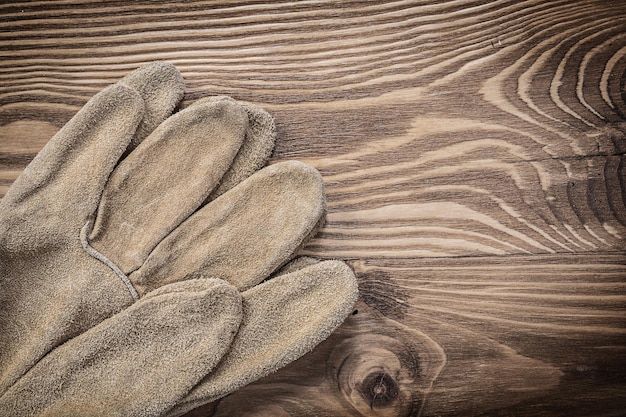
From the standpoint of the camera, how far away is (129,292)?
0.73m

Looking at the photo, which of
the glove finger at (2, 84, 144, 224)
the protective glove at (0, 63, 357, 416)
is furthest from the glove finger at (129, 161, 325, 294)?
the glove finger at (2, 84, 144, 224)

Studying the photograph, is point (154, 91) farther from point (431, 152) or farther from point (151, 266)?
point (431, 152)

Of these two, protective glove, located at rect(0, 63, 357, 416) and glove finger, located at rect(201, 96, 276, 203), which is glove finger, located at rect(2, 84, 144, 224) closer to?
protective glove, located at rect(0, 63, 357, 416)

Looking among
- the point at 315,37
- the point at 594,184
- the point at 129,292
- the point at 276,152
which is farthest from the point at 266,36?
the point at 594,184

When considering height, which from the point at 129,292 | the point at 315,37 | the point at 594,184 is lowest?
the point at 129,292

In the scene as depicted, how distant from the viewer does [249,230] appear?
2.45 feet

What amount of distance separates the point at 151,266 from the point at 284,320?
20 centimetres

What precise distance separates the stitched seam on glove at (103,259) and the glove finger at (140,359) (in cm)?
3

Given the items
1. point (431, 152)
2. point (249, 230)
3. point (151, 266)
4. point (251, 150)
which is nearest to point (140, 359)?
point (151, 266)

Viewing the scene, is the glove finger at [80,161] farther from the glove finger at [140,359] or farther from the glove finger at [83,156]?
the glove finger at [140,359]

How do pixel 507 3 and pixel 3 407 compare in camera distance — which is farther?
pixel 507 3

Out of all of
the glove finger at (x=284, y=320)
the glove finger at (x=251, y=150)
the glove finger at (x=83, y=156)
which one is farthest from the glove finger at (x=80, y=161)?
the glove finger at (x=284, y=320)

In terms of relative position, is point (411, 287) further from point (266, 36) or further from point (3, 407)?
point (3, 407)

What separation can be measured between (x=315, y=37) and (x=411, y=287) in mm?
405
